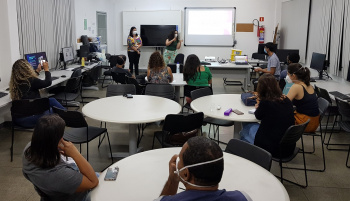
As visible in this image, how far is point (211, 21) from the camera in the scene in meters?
10.9

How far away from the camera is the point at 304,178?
145 inches

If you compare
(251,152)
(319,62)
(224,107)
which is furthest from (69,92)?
(319,62)

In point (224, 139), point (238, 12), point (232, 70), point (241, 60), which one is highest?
point (238, 12)

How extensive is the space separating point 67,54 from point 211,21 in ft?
17.5

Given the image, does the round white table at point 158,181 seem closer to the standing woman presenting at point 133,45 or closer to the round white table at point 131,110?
the round white table at point 131,110

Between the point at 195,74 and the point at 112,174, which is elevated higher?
the point at 195,74

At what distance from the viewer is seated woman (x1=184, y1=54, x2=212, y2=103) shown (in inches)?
200

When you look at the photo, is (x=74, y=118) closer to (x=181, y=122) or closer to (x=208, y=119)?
(x=181, y=122)

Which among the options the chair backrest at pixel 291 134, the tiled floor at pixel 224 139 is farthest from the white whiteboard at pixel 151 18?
the chair backrest at pixel 291 134

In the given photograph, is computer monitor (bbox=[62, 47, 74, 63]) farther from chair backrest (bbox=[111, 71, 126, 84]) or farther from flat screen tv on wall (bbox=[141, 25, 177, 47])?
flat screen tv on wall (bbox=[141, 25, 177, 47])

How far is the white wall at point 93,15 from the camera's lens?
8461 millimetres

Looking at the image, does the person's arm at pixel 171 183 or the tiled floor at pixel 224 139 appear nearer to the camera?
the person's arm at pixel 171 183

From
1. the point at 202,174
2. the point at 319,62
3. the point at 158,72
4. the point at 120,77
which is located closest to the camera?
the point at 202,174

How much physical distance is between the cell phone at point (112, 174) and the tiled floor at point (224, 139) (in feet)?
4.94
